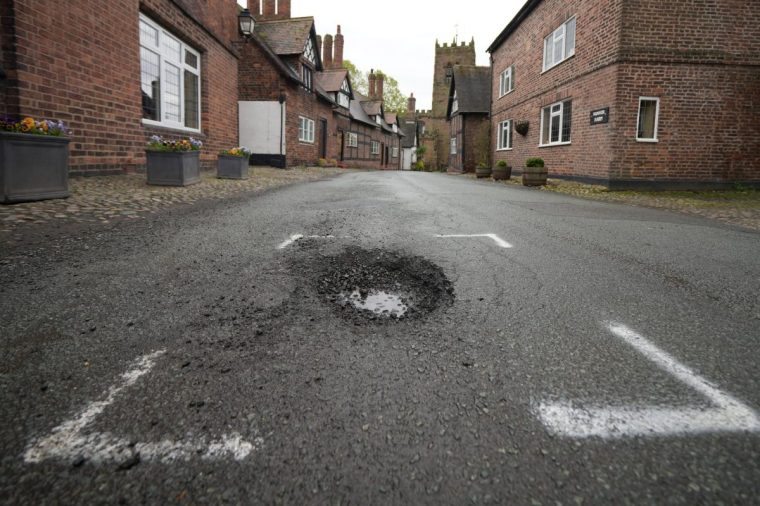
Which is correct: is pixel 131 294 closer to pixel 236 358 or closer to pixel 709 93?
pixel 236 358

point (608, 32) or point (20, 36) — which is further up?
point (608, 32)

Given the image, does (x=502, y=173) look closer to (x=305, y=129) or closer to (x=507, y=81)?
(x=507, y=81)

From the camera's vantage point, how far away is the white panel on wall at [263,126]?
19.9 m

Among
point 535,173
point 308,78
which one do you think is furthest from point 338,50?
point 535,173

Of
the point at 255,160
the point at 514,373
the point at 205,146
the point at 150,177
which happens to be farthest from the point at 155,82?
the point at 514,373

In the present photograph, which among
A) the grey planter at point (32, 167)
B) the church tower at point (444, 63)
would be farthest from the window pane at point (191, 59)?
the church tower at point (444, 63)

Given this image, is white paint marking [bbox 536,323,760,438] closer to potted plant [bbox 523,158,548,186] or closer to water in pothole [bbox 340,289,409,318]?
water in pothole [bbox 340,289,409,318]

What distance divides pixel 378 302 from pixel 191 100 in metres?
12.4

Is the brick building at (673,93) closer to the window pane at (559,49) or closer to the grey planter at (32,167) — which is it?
the window pane at (559,49)

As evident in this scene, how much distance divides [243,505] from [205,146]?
44.6ft

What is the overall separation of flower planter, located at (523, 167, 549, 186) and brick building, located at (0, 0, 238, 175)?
10.1 m

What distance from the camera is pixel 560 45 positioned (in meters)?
15.3

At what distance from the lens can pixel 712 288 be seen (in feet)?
9.76

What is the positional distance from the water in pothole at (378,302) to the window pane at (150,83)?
32.4 ft
